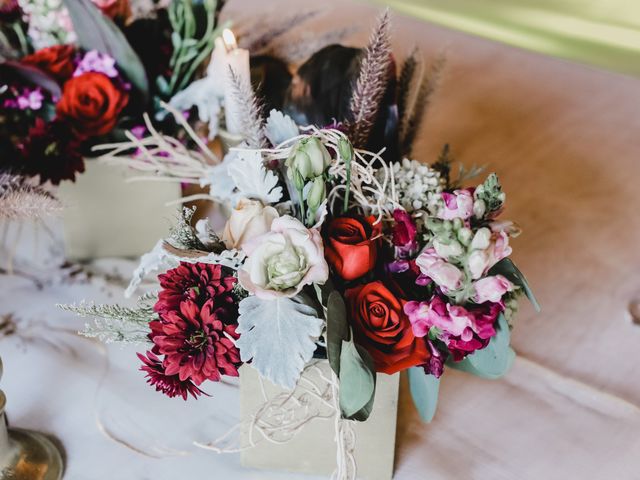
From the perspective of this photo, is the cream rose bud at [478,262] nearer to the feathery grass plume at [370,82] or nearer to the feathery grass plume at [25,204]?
the feathery grass plume at [370,82]

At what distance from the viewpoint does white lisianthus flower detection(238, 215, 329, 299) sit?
19.0 inches

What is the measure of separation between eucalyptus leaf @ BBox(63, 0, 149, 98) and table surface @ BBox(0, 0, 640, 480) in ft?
0.63

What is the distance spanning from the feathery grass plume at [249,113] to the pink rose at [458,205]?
0.18 meters

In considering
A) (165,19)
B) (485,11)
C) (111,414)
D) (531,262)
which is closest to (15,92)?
(165,19)

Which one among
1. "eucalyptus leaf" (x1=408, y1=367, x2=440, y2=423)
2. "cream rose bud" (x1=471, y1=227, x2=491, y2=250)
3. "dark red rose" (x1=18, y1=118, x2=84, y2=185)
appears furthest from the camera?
"dark red rose" (x1=18, y1=118, x2=84, y2=185)

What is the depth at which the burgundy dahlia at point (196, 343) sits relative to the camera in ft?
1.65

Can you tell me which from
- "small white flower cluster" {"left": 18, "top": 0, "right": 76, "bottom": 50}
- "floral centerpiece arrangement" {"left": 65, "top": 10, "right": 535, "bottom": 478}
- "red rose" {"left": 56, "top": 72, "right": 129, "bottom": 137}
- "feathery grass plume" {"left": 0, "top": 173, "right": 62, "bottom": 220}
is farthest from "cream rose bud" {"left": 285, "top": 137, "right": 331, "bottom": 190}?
"small white flower cluster" {"left": 18, "top": 0, "right": 76, "bottom": 50}

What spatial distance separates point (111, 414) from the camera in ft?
2.21

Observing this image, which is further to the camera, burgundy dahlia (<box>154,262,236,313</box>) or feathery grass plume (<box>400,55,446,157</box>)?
feathery grass plume (<box>400,55,446,157</box>)

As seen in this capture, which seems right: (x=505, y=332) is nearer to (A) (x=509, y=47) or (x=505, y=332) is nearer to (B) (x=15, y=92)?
(B) (x=15, y=92)

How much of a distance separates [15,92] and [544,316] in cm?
65

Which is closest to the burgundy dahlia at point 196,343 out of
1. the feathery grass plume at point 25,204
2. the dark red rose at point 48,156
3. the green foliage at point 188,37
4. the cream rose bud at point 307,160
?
the cream rose bud at point 307,160

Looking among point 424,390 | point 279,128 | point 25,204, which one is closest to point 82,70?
point 25,204

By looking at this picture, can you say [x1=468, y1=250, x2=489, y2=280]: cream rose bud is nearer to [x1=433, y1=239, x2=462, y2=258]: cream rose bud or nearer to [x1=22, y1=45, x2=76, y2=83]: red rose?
[x1=433, y1=239, x2=462, y2=258]: cream rose bud
